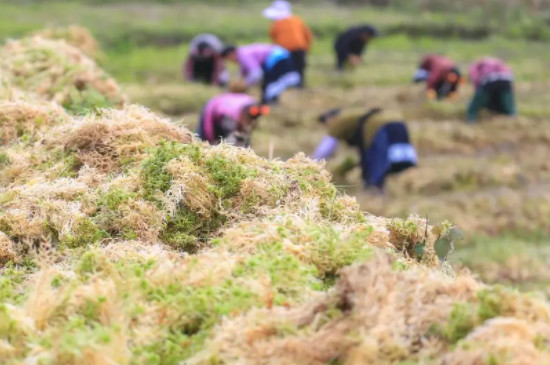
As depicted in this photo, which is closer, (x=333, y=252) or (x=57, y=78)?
(x=333, y=252)

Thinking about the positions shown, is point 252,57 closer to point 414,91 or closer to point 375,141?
point 414,91

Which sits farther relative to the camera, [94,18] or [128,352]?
[94,18]

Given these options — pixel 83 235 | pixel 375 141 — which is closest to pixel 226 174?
pixel 83 235

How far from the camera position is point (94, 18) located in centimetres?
2497

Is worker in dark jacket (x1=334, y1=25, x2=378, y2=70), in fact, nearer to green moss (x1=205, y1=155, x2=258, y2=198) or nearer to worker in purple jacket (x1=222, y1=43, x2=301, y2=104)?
worker in purple jacket (x1=222, y1=43, x2=301, y2=104)

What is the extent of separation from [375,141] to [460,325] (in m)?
9.68

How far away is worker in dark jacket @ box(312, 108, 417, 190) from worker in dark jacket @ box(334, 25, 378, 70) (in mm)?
8363

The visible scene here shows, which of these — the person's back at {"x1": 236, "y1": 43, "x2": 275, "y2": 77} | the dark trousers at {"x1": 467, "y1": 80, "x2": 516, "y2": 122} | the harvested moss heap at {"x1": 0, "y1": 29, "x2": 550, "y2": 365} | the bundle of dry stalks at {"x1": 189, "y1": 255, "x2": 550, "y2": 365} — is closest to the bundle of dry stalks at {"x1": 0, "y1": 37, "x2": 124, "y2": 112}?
the harvested moss heap at {"x1": 0, "y1": 29, "x2": 550, "y2": 365}

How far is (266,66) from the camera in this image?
17.0m

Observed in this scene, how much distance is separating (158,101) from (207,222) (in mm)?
12286

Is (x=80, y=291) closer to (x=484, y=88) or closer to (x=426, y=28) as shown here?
(x=484, y=88)

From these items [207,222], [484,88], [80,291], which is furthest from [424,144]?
[80,291]

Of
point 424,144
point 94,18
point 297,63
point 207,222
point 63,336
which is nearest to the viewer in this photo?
point 63,336

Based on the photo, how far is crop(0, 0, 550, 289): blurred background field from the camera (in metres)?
12.7
